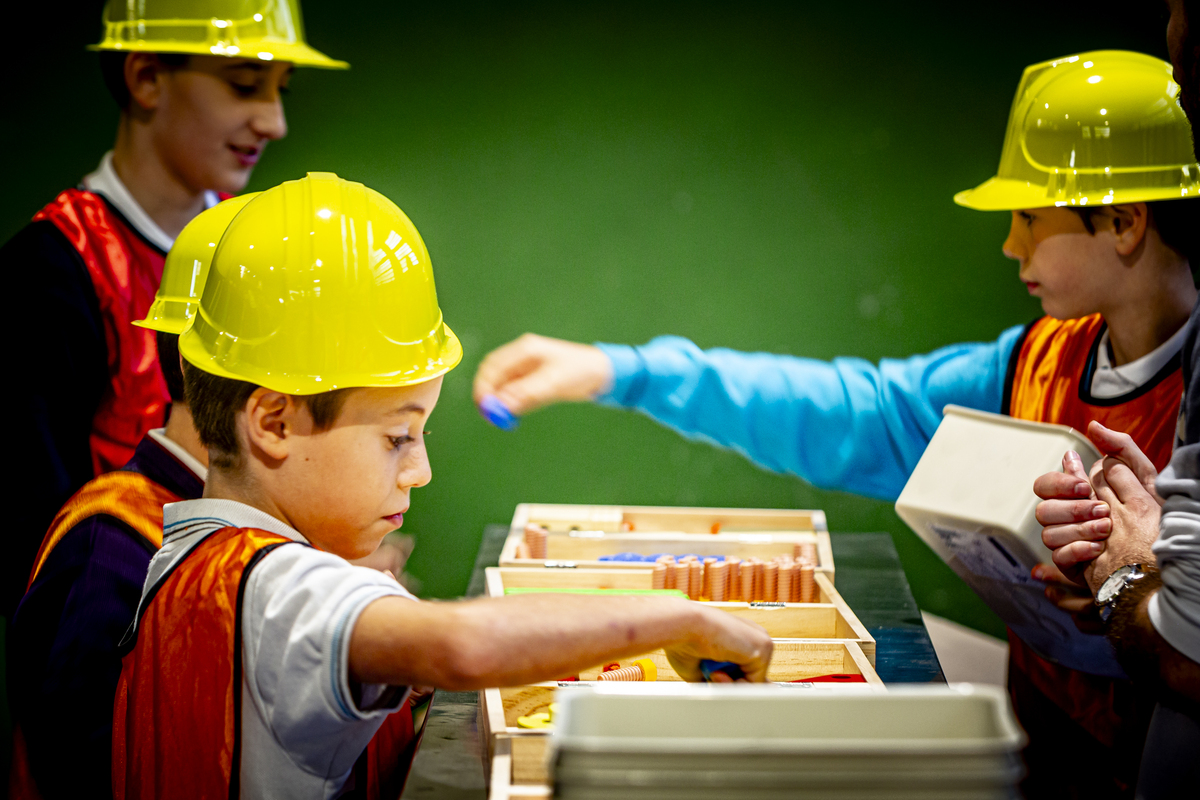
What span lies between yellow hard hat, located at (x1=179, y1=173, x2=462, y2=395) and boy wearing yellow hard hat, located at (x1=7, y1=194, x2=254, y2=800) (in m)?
0.36

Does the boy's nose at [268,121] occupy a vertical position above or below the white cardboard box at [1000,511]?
above

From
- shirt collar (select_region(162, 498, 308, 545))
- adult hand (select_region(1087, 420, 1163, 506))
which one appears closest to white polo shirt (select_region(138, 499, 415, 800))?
shirt collar (select_region(162, 498, 308, 545))

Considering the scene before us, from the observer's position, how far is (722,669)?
4.11 feet

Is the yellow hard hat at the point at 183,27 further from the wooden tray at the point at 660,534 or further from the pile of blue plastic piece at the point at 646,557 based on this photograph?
the pile of blue plastic piece at the point at 646,557

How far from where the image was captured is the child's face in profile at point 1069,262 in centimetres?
194

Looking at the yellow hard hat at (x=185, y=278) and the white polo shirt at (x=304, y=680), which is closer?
the white polo shirt at (x=304, y=680)

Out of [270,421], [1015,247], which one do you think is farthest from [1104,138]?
[270,421]

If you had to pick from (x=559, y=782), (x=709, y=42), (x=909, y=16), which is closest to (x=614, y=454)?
(x=709, y=42)

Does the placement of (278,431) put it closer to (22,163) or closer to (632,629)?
(632,629)

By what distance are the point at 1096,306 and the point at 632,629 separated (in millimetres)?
1344

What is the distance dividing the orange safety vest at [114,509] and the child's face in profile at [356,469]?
35 cm

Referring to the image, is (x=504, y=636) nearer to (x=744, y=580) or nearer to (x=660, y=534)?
(x=744, y=580)

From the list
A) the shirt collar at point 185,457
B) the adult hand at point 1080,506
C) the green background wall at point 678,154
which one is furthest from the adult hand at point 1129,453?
the green background wall at point 678,154

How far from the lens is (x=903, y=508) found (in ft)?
5.93
